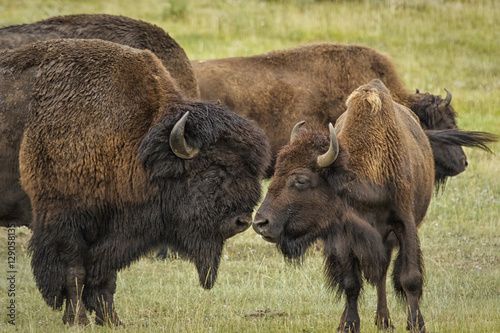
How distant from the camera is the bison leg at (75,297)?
19.1 ft

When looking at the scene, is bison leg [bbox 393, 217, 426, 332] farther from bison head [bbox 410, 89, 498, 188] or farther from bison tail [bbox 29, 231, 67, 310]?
bison tail [bbox 29, 231, 67, 310]

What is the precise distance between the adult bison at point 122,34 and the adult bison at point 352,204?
3311mm

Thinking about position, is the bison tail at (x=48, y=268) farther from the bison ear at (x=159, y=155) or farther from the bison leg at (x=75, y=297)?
the bison ear at (x=159, y=155)

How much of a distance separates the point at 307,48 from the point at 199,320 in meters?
5.45

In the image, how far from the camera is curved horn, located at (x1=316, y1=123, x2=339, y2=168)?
5.34 m

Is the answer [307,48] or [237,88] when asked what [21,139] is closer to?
[237,88]

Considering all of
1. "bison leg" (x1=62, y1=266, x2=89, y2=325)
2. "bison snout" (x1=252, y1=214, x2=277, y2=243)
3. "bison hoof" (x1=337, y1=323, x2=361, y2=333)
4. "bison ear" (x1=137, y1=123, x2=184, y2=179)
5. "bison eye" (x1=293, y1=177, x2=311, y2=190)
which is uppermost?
"bison ear" (x1=137, y1=123, x2=184, y2=179)

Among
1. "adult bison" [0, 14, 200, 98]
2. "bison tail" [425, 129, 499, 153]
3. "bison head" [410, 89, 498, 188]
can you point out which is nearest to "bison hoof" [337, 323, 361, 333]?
"bison tail" [425, 129, 499, 153]

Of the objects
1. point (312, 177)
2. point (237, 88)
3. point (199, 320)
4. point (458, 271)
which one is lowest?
point (458, 271)

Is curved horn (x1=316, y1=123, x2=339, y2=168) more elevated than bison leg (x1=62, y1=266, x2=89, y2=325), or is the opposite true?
curved horn (x1=316, y1=123, x2=339, y2=168)

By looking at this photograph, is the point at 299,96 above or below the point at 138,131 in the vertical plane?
below

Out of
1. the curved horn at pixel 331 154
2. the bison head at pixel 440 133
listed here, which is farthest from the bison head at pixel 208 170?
the bison head at pixel 440 133

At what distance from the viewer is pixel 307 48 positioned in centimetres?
1051

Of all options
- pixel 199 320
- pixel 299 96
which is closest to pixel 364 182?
pixel 199 320
